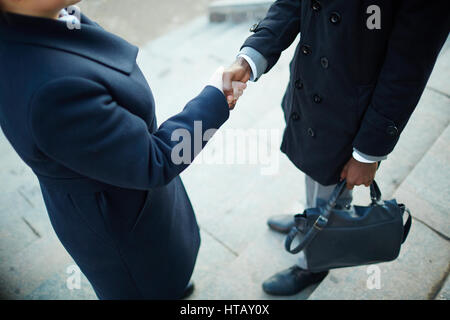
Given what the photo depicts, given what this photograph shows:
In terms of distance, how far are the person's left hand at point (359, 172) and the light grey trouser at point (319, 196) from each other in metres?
0.30

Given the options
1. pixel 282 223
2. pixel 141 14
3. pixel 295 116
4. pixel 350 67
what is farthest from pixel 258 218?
pixel 141 14

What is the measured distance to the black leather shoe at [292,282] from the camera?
2.28 metres

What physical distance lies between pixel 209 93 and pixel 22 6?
70cm

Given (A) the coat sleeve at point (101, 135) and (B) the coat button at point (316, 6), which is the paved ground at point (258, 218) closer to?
(A) the coat sleeve at point (101, 135)

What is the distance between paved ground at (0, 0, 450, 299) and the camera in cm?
206

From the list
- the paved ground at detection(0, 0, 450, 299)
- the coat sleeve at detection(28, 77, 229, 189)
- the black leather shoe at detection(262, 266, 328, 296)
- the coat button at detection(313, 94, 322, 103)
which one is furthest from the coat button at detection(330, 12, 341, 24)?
the black leather shoe at detection(262, 266, 328, 296)

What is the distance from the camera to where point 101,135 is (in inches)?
40.5

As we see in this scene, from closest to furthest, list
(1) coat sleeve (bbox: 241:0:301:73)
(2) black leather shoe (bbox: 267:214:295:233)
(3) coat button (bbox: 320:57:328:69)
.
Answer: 1. (3) coat button (bbox: 320:57:328:69)
2. (1) coat sleeve (bbox: 241:0:301:73)
3. (2) black leather shoe (bbox: 267:214:295:233)

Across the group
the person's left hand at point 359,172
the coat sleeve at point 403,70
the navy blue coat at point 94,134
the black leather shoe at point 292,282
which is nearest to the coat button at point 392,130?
the coat sleeve at point 403,70

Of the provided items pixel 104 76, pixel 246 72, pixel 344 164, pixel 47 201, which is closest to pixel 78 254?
pixel 47 201

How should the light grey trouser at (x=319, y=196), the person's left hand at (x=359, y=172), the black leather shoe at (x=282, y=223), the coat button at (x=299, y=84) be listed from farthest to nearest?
the black leather shoe at (x=282, y=223) < the light grey trouser at (x=319, y=196) < the coat button at (x=299, y=84) < the person's left hand at (x=359, y=172)

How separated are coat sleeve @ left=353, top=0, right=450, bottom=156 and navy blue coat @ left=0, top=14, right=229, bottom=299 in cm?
66

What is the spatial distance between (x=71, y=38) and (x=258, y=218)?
2.16 metres

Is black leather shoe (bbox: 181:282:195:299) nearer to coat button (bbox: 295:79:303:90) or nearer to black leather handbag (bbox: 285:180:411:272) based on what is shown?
black leather handbag (bbox: 285:180:411:272)
